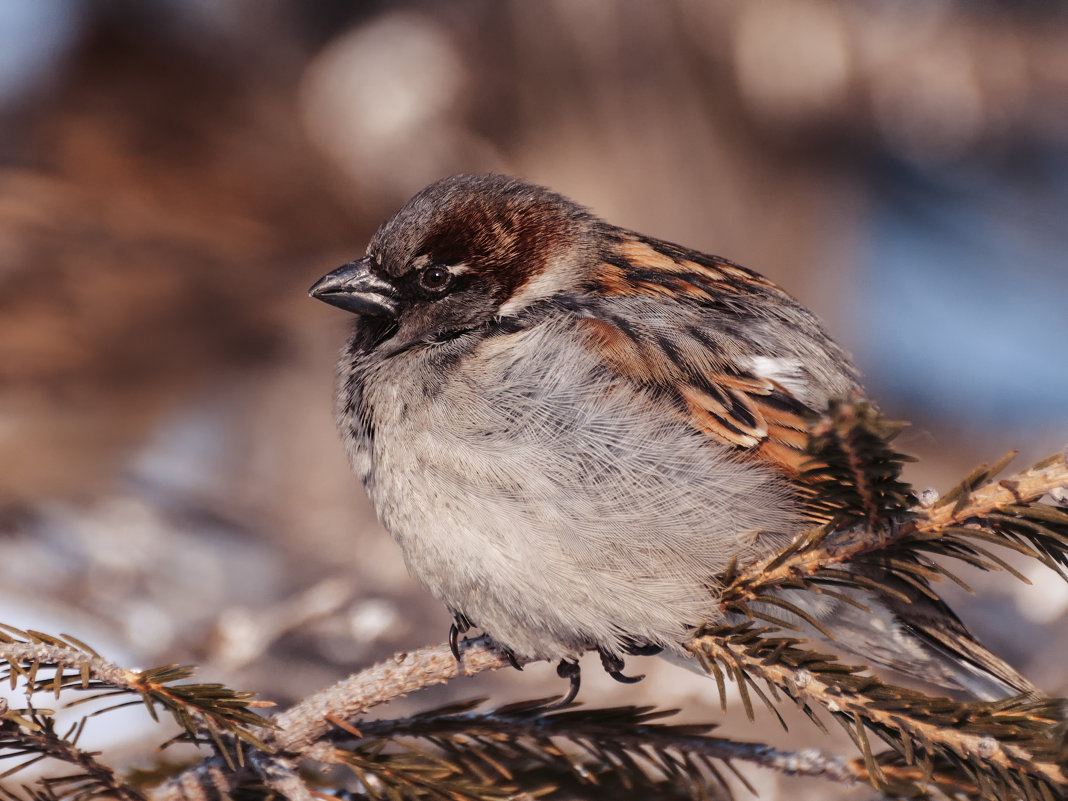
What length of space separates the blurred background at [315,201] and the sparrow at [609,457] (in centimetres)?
116

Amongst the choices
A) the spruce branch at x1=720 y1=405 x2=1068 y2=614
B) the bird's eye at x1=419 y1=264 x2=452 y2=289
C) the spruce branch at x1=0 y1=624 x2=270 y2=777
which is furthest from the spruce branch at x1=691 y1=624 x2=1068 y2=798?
the bird's eye at x1=419 y1=264 x2=452 y2=289

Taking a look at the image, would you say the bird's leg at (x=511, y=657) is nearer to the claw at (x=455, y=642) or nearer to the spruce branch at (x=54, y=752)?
the claw at (x=455, y=642)

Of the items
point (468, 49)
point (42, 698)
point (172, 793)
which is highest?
point (468, 49)

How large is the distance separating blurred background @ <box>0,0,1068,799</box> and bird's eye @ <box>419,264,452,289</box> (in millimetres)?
1160

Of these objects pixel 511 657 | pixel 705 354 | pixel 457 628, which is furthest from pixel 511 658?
pixel 705 354

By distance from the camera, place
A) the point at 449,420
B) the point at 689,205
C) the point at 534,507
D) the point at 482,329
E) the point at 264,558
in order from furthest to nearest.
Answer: the point at 689,205, the point at 264,558, the point at 482,329, the point at 449,420, the point at 534,507

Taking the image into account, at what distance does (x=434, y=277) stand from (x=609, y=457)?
692mm

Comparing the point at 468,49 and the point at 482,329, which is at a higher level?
the point at 468,49

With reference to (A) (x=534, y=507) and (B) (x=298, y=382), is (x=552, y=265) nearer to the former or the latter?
(A) (x=534, y=507)

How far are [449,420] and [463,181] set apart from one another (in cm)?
66

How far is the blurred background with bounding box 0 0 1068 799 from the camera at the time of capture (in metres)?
3.03

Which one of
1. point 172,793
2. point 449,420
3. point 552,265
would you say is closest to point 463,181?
point 552,265

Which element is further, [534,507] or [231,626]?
[231,626]

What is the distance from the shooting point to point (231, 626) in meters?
2.76
